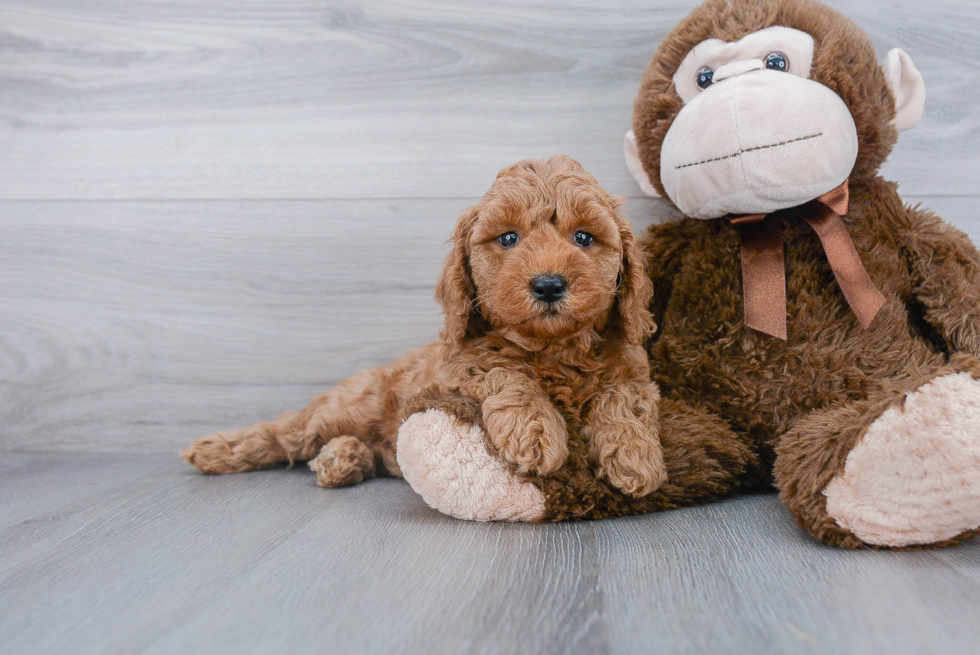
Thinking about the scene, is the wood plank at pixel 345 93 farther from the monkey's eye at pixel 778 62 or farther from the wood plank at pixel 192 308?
the monkey's eye at pixel 778 62

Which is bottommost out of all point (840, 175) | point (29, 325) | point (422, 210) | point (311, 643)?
point (29, 325)

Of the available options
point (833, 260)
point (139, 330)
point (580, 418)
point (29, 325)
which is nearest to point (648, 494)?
point (580, 418)

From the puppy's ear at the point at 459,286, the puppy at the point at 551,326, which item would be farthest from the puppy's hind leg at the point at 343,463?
the puppy's ear at the point at 459,286

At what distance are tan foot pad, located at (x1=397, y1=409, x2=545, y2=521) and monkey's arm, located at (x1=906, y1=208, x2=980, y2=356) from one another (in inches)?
32.8

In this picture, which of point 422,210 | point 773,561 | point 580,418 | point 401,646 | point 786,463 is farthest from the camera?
point 422,210

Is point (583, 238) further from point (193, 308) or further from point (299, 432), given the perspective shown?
point (193, 308)

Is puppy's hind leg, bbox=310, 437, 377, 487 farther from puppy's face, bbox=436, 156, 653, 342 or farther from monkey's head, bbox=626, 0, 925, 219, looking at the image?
monkey's head, bbox=626, 0, 925, 219

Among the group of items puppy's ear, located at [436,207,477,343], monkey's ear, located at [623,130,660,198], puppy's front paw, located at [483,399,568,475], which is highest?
monkey's ear, located at [623,130,660,198]

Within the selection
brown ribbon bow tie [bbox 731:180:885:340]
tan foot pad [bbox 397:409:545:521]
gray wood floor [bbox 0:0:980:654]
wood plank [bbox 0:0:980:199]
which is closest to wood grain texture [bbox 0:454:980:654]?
tan foot pad [bbox 397:409:545:521]

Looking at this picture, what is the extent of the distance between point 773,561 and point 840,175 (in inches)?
29.7

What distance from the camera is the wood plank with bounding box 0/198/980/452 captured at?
76.4 inches

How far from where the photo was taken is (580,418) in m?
1.30

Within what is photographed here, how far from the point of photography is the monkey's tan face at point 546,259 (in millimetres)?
1173

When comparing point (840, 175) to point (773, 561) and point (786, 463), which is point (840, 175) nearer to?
point (786, 463)
